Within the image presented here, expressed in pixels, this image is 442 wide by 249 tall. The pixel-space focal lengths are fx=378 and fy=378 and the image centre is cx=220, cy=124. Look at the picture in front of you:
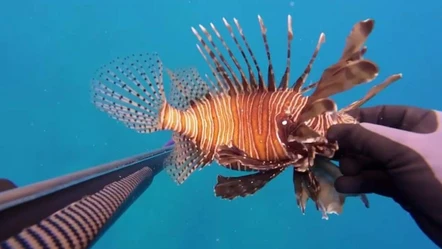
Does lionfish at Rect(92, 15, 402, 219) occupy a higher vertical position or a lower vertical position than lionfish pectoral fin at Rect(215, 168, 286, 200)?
higher

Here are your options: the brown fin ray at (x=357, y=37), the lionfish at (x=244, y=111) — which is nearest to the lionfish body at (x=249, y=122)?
the lionfish at (x=244, y=111)

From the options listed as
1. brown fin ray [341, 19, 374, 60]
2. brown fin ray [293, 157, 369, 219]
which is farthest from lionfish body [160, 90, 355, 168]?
brown fin ray [341, 19, 374, 60]

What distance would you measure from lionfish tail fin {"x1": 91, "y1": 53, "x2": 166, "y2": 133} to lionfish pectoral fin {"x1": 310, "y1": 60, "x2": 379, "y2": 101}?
30.8 inches

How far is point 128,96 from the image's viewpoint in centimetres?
171

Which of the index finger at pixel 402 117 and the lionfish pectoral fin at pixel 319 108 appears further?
the index finger at pixel 402 117

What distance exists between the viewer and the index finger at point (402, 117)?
1.26 meters

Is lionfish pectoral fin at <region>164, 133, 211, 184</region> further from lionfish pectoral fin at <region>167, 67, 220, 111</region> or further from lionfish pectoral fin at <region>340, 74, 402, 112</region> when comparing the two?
lionfish pectoral fin at <region>340, 74, 402, 112</region>

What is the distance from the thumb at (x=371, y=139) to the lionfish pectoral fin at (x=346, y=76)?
15cm

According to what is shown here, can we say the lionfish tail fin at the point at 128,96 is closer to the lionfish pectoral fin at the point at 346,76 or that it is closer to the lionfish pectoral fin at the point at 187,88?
the lionfish pectoral fin at the point at 187,88

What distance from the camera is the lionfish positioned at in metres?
1.12

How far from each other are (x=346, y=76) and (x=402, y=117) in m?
0.53

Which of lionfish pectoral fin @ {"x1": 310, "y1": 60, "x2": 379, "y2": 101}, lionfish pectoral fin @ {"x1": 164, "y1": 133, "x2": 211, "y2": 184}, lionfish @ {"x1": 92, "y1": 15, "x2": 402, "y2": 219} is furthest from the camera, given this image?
lionfish pectoral fin @ {"x1": 164, "y1": 133, "x2": 211, "y2": 184}

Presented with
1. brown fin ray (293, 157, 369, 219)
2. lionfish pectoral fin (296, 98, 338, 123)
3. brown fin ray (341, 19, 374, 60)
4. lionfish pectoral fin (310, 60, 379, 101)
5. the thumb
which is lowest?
brown fin ray (293, 157, 369, 219)

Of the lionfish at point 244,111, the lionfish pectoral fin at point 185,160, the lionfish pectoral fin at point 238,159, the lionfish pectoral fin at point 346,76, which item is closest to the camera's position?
the lionfish pectoral fin at point 346,76
